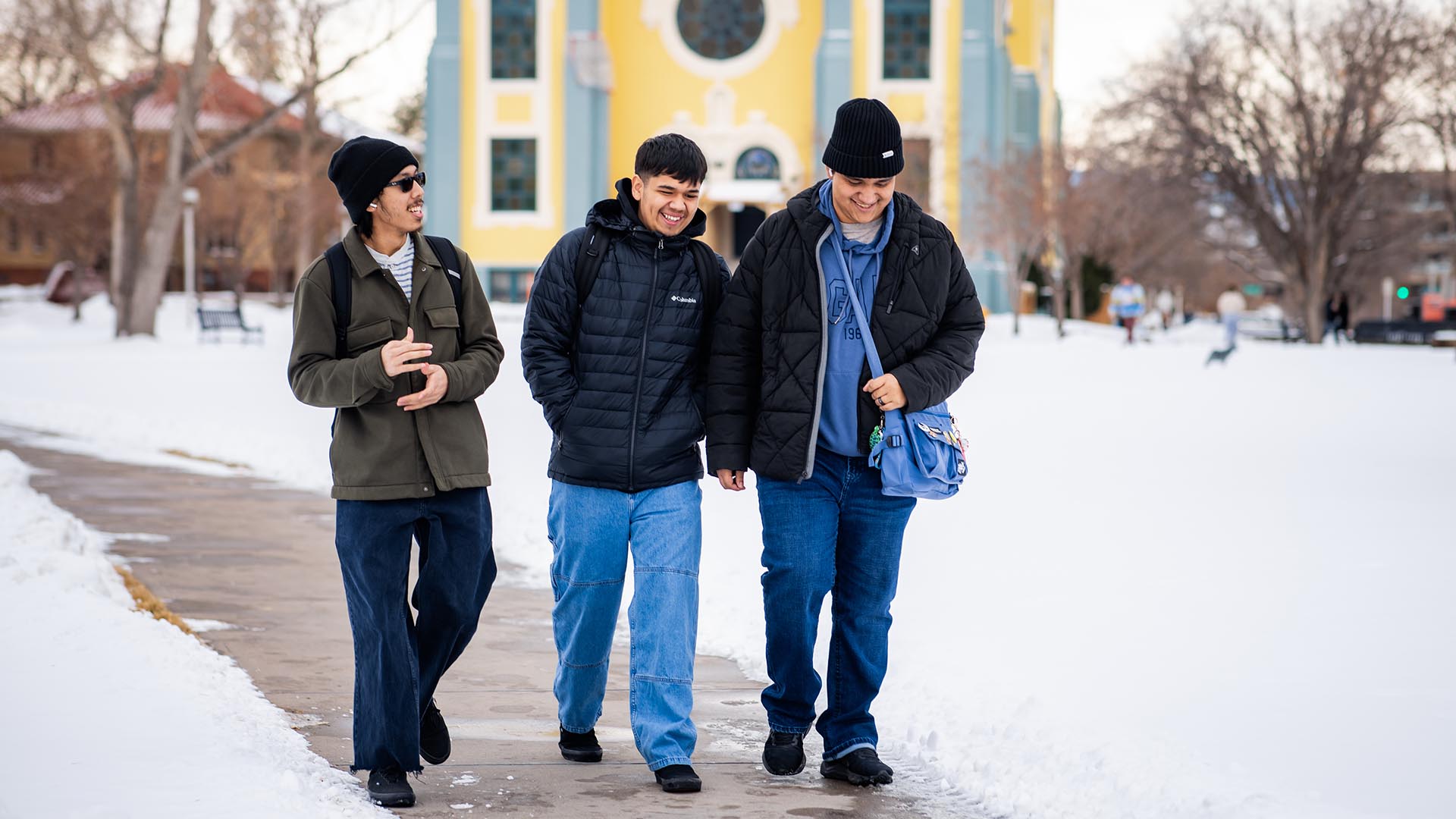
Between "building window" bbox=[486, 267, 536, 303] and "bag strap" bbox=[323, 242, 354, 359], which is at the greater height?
"building window" bbox=[486, 267, 536, 303]

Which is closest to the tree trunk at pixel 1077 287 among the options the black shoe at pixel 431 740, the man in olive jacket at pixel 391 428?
the black shoe at pixel 431 740

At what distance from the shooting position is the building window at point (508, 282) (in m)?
43.1

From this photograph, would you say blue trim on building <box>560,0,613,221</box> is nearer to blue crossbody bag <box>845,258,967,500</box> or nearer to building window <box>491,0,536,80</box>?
building window <box>491,0,536,80</box>

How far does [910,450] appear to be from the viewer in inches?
203

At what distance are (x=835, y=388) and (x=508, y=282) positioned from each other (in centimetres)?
3873

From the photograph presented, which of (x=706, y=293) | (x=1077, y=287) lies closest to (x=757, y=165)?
(x=1077, y=287)

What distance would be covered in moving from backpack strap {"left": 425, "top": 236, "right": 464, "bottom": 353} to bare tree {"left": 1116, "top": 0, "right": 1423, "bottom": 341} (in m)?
35.1

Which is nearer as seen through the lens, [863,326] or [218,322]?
[863,326]

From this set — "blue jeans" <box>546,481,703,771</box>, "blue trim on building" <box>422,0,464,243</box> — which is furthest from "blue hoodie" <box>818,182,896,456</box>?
"blue trim on building" <box>422,0,464,243</box>

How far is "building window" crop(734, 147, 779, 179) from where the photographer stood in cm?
4372

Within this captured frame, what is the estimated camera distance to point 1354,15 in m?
37.4

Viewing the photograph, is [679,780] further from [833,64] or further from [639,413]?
[833,64]

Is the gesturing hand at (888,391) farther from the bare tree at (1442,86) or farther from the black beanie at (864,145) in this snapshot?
the bare tree at (1442,86)

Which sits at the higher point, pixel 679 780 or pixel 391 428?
pixel 391 428
